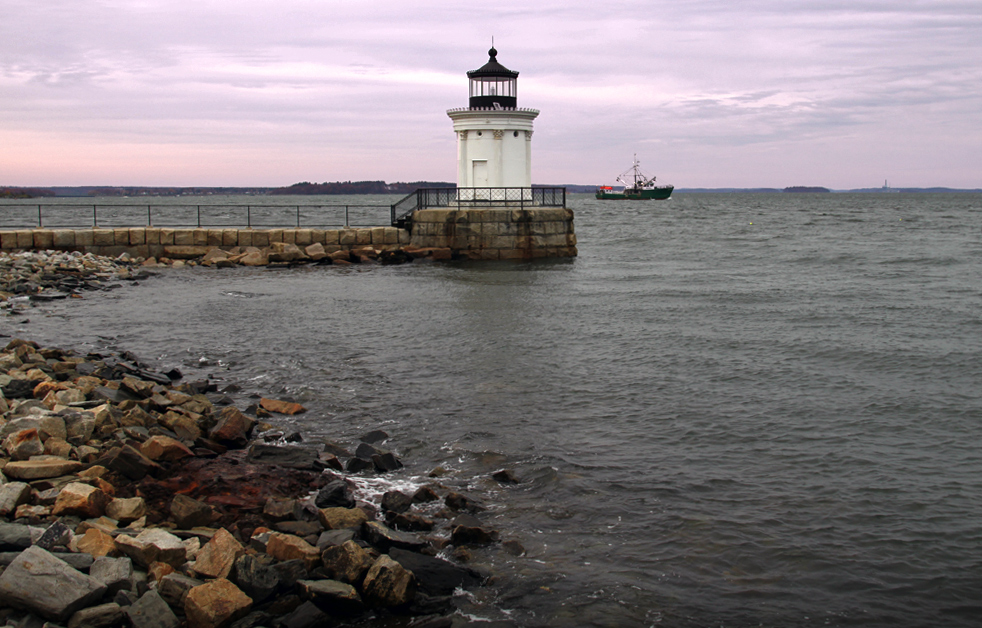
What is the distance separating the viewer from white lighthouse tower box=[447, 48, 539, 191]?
2844cm

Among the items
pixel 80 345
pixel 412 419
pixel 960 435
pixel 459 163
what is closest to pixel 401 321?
pixel 80 345

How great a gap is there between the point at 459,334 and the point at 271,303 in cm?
593

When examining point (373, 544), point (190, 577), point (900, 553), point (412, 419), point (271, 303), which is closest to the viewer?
point (190, 577)

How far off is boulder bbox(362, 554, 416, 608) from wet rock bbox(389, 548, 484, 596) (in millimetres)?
228

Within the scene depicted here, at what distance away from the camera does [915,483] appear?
7.67 meters

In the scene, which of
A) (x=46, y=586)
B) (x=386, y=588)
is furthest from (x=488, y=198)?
(x=46, y=586)

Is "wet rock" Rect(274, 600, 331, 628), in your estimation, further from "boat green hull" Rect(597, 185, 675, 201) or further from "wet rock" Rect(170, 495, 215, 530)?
"boat green hull" Rect(597, 185, 675, 201)

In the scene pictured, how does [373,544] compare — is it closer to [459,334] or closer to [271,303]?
[459,334]

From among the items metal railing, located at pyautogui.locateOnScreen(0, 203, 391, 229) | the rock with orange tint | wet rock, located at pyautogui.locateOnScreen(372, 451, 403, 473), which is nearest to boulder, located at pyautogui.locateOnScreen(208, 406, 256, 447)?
the rock with orange tint

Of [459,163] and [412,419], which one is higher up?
[459,163]

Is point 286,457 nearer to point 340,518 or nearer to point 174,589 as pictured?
point 340,518

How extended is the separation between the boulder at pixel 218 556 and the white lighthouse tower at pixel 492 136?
77.9 feet

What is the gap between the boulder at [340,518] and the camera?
621cm

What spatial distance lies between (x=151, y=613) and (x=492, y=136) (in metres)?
25.3
